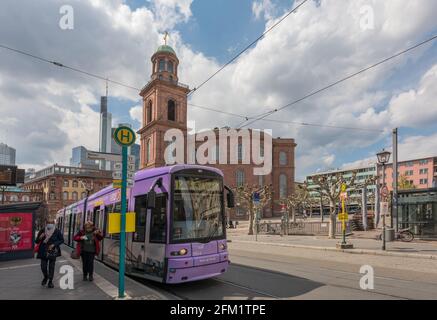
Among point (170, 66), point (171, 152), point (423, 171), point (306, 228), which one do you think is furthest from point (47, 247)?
point (423, 171)

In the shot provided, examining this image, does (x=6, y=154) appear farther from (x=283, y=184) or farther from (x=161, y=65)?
(x=283, y=184)

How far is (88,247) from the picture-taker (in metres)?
8.89

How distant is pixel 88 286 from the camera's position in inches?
317

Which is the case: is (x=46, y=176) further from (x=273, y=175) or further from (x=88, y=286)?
(x=88, y=286)

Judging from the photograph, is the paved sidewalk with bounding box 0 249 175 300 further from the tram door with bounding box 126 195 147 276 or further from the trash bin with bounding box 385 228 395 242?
the trash bin with bounding box 385 228 395 242

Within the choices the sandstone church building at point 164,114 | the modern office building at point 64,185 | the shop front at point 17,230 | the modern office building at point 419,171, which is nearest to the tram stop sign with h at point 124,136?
the shop front at point 17,230

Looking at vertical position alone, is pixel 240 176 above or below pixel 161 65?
below

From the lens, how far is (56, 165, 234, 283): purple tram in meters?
7.53

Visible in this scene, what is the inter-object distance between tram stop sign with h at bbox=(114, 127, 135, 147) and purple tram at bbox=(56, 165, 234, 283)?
1227mm

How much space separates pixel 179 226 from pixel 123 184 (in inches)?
66.9

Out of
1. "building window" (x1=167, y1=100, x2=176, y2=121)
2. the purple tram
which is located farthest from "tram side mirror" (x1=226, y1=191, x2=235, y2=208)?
"building window" (x1=167, y1=100, x2=176, y2=121)

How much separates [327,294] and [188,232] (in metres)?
3.49
